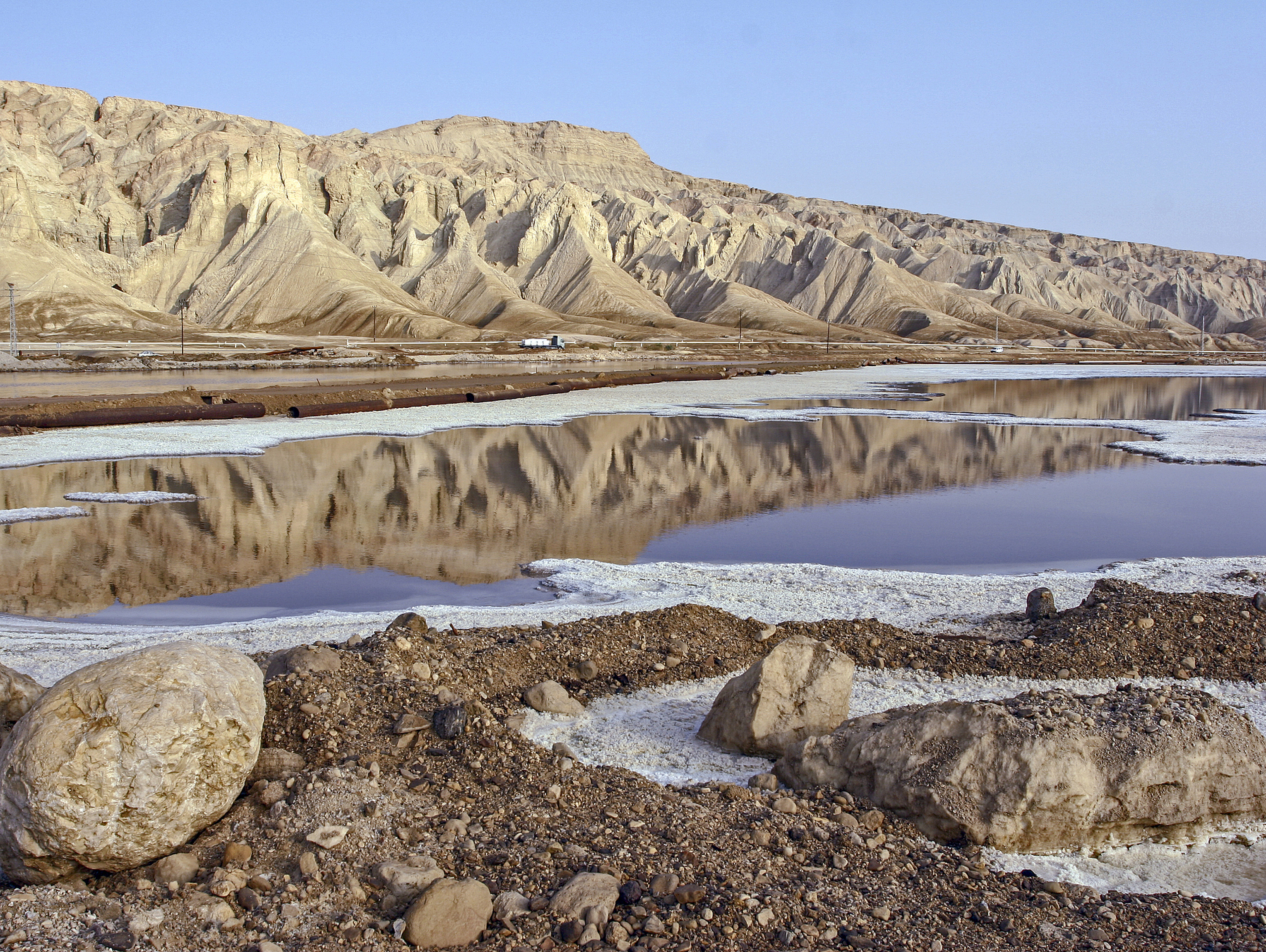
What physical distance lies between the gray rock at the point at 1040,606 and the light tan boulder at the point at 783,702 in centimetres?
288

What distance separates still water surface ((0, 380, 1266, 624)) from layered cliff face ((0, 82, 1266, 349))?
64.9 m

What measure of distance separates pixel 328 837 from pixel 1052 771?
3128 millimetres

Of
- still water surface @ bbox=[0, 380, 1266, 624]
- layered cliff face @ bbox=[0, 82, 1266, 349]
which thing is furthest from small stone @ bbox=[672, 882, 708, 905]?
layered cliff face @ bbox=[0, 82, 1266, 349]

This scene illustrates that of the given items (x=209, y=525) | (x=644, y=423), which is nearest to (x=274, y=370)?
(x=644, y=423)

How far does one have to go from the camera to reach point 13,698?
4.99 metres

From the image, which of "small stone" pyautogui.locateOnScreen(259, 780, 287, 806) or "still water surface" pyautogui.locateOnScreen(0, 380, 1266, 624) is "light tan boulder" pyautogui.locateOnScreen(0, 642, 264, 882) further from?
"still water surface" pyautogui.locateOnScreen(0, 380, 1266, 624)

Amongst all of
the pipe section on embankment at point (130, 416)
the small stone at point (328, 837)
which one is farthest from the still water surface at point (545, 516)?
the pipe section on embankment at point (130, 416)

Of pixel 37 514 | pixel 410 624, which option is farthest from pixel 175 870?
pixel 37 514

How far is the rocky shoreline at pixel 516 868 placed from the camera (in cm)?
369

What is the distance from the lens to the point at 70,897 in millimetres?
3883

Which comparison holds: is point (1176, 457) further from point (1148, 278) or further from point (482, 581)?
point (1148, 278)

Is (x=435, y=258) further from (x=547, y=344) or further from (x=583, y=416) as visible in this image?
(x=583, y=416)

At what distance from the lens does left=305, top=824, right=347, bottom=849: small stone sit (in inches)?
162

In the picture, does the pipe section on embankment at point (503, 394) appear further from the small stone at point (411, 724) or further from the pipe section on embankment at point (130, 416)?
the small stone at point (411, 724)
